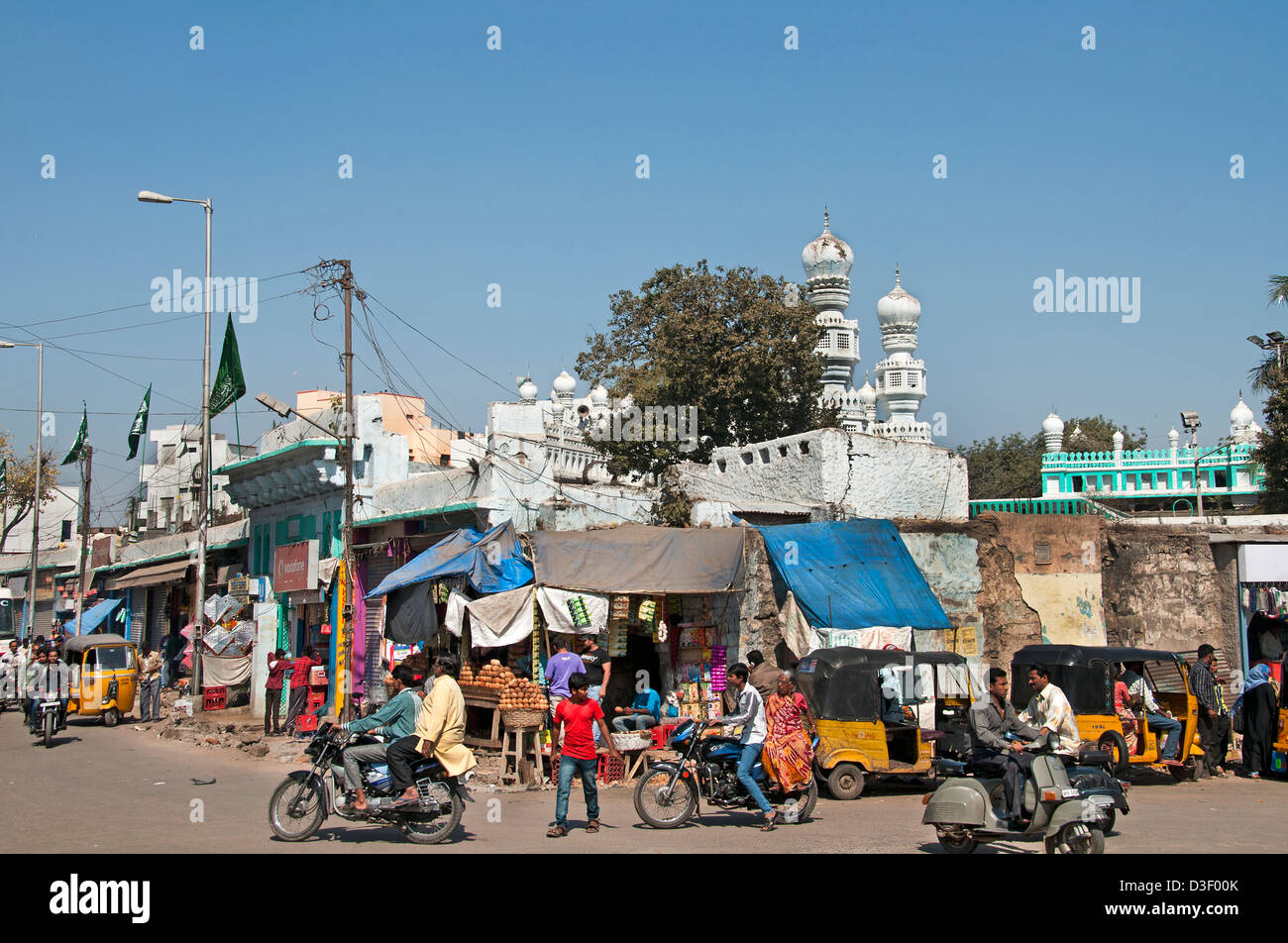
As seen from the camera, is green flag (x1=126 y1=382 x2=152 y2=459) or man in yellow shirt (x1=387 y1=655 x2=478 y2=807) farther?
green flag (x1=126 y1=382 x2=152 y2=459)

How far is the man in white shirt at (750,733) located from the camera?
10.1 m

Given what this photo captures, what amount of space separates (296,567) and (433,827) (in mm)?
15871

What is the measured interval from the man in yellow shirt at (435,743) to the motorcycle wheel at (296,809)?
712mm

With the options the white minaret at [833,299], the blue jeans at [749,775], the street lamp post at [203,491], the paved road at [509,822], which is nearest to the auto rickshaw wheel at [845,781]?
the paved road at [509,822]

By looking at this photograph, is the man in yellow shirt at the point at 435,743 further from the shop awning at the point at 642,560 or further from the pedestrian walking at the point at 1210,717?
the pedestrian walking at the point at 1210,717

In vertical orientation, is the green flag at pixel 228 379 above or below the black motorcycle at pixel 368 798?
above

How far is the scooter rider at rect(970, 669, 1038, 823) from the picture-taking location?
846 cm

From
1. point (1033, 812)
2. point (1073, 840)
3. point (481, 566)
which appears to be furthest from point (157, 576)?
point (1073, 840)

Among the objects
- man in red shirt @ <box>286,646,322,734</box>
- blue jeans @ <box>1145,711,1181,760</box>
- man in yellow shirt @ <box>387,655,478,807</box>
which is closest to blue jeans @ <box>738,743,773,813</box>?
man in yellow shirt @ <box>387,655,478,807</box>

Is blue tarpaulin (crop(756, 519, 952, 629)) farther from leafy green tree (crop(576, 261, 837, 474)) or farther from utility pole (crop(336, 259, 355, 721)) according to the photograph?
leafy green tree (crop(576, 261, 837, 474))

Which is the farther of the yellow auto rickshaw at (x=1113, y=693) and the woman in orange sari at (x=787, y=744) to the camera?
the yellow auto rickshaw at (x=1113, y=693)

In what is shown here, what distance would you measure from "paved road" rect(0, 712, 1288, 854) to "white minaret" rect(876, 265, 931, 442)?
156 ft

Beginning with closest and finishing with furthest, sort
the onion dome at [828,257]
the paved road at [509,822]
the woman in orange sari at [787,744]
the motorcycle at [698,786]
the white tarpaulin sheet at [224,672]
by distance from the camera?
the paved road at [509,822], the motorcycle at [698,786], the woman in orange sari at [787,744], the white tarpaulin sheet at [224,672], the onion dome at [828,257]
